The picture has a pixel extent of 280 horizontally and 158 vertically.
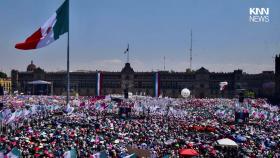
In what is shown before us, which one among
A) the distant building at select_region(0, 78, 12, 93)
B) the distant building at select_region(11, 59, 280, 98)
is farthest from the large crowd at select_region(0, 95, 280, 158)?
the distant building at select_region(0, 78, 12, 93)

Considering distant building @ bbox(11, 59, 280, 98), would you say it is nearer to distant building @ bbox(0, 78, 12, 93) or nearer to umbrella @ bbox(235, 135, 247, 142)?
distant building @ bbox(0, 78, 12, 93)

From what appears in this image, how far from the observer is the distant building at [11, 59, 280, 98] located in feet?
376

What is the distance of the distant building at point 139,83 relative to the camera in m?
115

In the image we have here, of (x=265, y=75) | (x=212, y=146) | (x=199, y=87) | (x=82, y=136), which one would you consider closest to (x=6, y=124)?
(x=82, y=136)

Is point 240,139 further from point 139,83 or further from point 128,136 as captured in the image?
point 139,83

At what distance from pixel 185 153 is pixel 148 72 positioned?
324ft

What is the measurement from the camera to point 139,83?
389ft

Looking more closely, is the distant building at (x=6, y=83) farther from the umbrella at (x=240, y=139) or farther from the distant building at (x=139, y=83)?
the umbrella at (x=240, y=139)

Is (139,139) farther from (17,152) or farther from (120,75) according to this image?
(120,75)

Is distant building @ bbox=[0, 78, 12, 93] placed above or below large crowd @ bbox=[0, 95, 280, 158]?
above

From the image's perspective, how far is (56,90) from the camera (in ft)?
398

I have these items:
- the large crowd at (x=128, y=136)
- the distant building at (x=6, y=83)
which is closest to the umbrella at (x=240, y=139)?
the large crowd at (x=128, y=136)

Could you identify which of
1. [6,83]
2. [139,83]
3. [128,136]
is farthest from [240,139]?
[6,83]

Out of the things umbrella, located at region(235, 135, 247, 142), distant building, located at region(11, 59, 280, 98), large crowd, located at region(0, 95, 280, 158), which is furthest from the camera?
distant building, located at region(11, 59, 280, 98)
